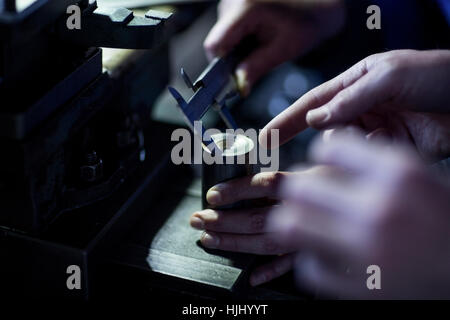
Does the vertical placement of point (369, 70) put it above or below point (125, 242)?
above

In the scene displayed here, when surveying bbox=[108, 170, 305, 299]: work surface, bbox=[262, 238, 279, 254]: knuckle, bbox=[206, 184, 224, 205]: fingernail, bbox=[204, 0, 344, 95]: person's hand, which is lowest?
bbox=[108, 170, 305, 299]: work surface

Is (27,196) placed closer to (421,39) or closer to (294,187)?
(294,187)

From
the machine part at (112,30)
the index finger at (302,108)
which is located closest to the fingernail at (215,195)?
the index finger at (302,108)

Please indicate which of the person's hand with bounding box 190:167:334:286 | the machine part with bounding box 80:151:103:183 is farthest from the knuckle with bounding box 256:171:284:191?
the machine part with bounding box 80:151:103:183

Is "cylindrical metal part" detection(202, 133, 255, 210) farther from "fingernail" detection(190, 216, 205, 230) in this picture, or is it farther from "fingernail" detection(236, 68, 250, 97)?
"fingernail" detection(236, 68, 250, 97)

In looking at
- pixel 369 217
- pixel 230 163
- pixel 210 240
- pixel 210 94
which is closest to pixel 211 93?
pixel 210 94

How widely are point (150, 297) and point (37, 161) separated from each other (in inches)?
10.0

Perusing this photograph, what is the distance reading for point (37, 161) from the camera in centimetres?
68

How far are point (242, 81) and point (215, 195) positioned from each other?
304mm

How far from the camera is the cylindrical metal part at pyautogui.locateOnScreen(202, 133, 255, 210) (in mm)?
790

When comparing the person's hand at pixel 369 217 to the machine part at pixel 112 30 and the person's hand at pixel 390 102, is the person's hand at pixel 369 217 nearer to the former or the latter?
the person's hand at pixel 390 102

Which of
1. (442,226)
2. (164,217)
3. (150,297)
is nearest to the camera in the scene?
(442,226)
